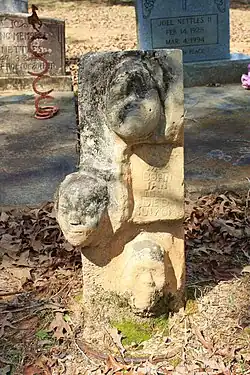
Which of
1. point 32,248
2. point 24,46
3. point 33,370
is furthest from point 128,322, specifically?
point 24,46

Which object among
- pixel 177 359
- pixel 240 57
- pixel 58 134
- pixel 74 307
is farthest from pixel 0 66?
pixel 177 359

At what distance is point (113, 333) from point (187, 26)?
6.27 m

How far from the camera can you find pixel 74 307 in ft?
10.5

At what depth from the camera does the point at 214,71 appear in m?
8.48

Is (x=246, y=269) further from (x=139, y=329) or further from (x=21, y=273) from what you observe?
(x=21, y=273)

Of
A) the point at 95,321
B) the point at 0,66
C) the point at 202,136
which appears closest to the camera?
the point at 95,321

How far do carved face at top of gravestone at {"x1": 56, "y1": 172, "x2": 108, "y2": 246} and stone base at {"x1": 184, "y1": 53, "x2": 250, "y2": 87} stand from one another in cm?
593

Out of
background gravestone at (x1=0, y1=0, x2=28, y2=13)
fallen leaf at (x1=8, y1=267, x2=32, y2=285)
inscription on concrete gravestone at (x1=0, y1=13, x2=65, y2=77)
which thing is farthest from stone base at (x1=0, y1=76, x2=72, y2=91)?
fallen leaf at (x1=8, y1=267, x2=32, y2=285)

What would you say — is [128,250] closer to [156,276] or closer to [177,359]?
[156,276]

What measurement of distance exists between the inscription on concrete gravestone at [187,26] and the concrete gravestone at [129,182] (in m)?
5.80

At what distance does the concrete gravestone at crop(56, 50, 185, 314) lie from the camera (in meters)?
2.67

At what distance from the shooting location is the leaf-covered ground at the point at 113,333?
9.18 feet

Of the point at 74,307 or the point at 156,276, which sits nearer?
the point at 156,276

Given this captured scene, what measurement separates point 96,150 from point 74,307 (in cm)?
85
